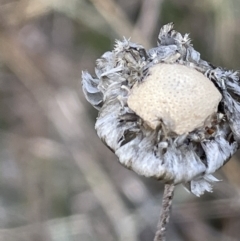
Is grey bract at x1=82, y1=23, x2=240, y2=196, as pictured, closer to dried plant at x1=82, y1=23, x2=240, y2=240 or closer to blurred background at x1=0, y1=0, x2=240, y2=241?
dried plant at x1=82, y1=23, x2=240, y2=240

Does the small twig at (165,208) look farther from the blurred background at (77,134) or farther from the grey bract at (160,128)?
the blurred background at (77,134)

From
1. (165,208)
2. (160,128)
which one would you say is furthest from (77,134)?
(160,128)

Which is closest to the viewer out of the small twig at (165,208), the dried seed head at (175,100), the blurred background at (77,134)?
the dried seed head at (175,100)

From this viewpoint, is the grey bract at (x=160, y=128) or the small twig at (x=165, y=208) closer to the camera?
the grey bract at (x=160, y=128)

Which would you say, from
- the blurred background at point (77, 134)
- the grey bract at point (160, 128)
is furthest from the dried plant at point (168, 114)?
the blurred background at point (77, 134)

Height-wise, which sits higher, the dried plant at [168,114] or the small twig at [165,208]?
the dried plant at [168,114]

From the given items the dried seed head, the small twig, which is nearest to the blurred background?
the small twig

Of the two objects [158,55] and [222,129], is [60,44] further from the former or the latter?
[222,129]
